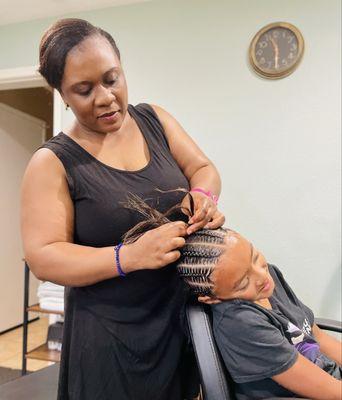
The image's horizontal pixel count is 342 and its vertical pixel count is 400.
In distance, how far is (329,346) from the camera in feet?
3.71

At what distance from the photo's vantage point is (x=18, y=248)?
3.45 metres

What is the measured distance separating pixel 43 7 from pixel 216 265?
7.19ft

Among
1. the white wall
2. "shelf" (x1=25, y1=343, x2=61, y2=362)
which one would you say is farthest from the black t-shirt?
"shelf" (x1=25, y1=343, x2=61, y2=362)

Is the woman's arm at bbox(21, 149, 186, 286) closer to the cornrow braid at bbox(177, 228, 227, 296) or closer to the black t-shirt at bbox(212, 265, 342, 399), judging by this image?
the cornrow braid at bbox(177, 228, 227, 296)

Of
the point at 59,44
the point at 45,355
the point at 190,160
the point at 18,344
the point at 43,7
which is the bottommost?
the point at 18,344

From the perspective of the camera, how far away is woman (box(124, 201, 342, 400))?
808 millimetres

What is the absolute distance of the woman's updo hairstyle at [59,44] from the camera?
0.75 metres

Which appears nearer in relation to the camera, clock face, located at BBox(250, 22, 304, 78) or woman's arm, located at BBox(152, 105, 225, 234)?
woman's arm, located at BBox(152, 105, 225, 234)

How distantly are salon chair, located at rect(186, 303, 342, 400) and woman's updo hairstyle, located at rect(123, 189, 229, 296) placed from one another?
56mm

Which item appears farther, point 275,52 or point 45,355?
point 45,355

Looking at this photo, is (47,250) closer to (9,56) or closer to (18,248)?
(9,56)

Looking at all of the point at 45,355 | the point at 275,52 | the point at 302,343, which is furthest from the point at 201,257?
the point at 45,355

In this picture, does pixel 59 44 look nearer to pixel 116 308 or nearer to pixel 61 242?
pixel 61 242

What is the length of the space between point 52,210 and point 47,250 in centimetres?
8
